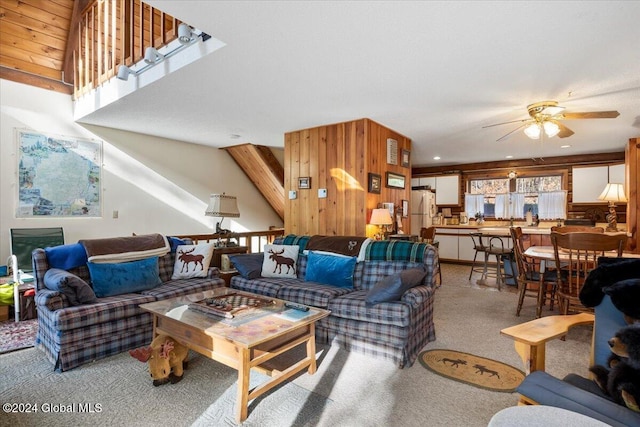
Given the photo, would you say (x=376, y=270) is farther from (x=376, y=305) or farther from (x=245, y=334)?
(x=245, y=334)

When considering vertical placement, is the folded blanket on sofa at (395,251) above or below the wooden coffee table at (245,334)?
above

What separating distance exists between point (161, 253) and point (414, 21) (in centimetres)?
299

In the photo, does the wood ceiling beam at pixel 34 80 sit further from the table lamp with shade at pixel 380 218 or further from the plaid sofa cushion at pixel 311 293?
the table lamp with shade at pixel 380 218

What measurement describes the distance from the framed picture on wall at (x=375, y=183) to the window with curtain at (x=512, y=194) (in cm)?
420

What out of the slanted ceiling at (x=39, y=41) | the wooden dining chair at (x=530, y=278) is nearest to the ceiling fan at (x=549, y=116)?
the wooden dining chair at (x=530, y=278)

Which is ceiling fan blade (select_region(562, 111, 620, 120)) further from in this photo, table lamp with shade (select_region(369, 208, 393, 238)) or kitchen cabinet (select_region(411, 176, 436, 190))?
kitchen cabinet (select_region(411, 176, 436, 190))

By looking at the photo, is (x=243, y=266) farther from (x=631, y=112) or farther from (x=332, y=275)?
(x=631, y=112)

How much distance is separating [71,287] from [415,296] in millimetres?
2531

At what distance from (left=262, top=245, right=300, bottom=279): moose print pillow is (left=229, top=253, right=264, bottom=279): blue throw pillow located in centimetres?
6

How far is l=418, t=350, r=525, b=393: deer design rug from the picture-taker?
2.20 m

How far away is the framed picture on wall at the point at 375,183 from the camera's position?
4422mm

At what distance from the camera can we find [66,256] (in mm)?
2881

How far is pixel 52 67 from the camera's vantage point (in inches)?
176

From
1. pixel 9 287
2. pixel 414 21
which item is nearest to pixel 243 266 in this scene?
pixel 9 287
